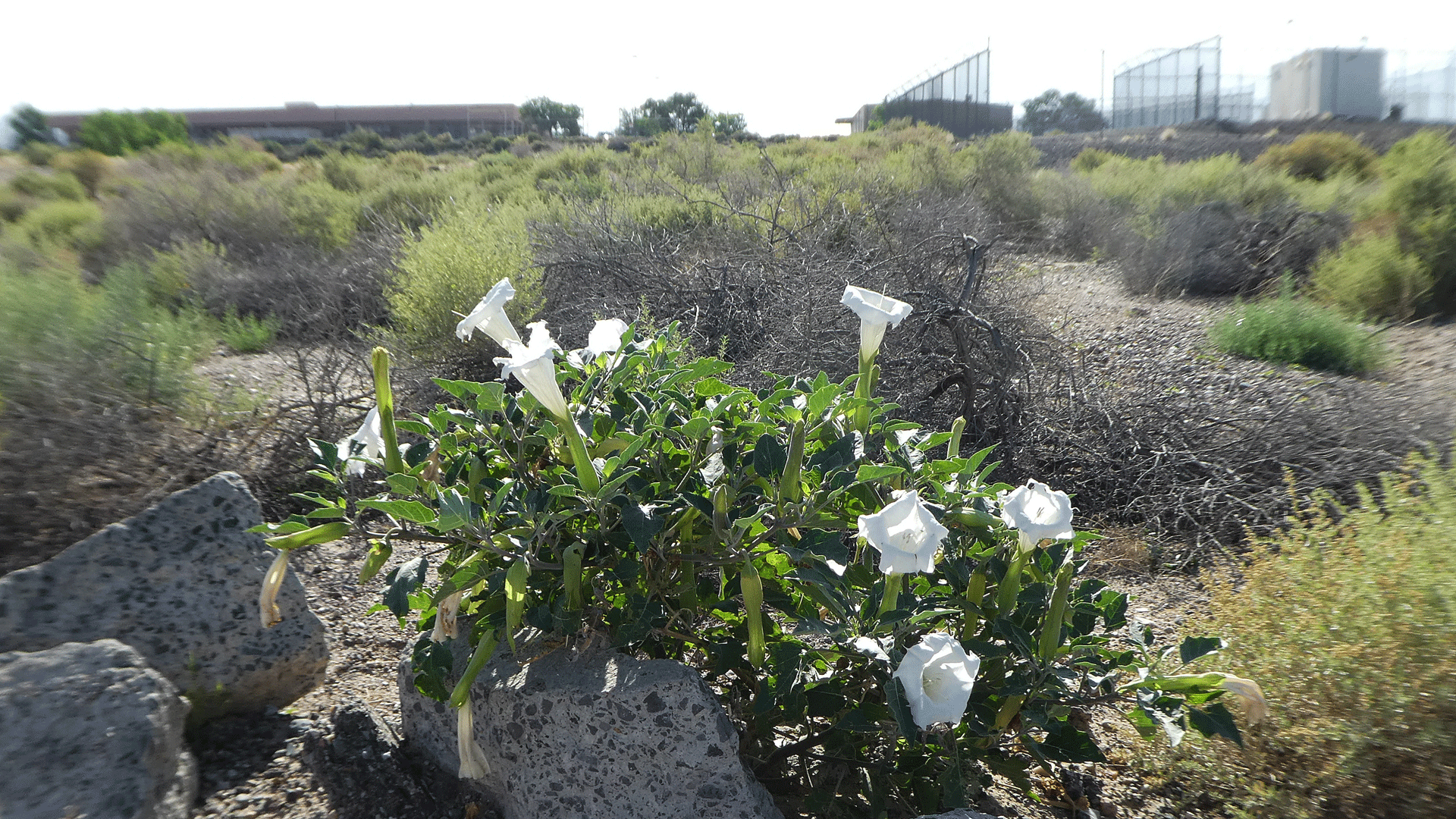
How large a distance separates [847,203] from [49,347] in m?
5.62

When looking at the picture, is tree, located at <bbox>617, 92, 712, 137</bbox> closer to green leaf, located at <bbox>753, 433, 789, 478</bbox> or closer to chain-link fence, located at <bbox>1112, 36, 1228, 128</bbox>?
chain-link fence, located at <bbox>1112, 36, 1228, 128</bbox>

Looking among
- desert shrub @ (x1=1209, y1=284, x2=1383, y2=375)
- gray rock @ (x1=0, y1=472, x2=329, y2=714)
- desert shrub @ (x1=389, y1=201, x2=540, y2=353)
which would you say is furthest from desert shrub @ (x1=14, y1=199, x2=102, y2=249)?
desert shrub @ (x1=1209, y1=284, x2=1383, y2=375)

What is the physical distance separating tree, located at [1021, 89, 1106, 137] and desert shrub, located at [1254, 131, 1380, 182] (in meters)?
12.5

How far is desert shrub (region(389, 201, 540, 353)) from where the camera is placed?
5.29 m

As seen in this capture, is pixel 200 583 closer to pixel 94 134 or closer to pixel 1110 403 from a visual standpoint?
pixel 1110 403

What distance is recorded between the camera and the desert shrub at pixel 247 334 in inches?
245

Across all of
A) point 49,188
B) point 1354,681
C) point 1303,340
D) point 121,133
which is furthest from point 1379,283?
point 121,133

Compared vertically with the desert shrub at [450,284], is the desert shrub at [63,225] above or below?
above

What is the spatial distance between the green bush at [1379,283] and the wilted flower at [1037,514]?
23.8 feet

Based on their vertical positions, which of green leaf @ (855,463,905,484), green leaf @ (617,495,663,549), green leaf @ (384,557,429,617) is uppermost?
green leaf @ (855,463,905,484)

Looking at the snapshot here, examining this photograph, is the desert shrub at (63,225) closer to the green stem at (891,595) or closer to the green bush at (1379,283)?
the green stem at (891,595)

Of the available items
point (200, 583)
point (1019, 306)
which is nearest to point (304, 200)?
point (1019, 306)

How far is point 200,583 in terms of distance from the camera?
2135 millimetres

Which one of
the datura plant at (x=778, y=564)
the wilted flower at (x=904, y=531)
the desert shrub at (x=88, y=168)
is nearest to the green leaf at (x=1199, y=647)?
the datura plant at (x=778, y=564)
